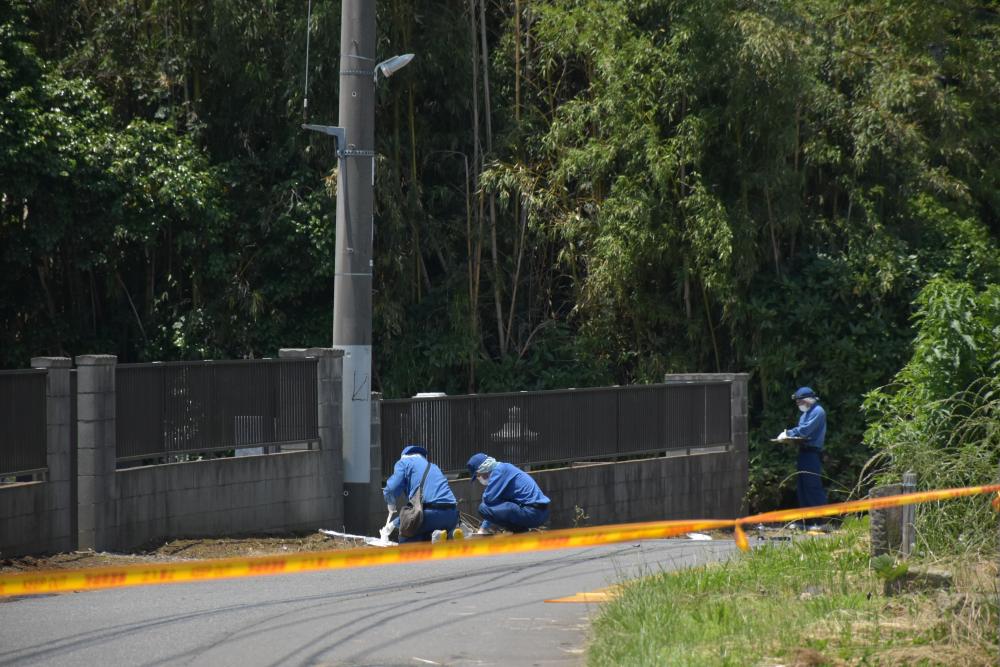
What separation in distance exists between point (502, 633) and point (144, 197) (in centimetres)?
1267

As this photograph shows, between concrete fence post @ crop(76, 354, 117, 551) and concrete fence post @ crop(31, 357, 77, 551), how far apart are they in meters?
0.09

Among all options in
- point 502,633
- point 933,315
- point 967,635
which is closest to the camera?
point 967,635

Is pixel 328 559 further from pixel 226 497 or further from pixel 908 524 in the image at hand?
pixel 226 497

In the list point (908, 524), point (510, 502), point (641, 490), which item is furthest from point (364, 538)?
point (908, 524)

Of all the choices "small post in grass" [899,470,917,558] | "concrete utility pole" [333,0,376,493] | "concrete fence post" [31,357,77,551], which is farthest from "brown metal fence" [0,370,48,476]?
"small post in grass" [899,470,917,558]

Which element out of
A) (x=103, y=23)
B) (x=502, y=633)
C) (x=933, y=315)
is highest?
(x=103, y=23)

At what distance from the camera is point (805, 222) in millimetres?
22391

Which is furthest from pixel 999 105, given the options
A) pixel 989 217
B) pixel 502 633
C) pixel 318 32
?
pixel 502 633

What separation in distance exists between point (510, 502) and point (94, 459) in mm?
3994

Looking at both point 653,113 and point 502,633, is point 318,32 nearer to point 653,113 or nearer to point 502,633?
point 653,113

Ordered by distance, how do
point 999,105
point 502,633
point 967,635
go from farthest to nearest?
1. point 999,105
2. point 502,633
3. point 967,635

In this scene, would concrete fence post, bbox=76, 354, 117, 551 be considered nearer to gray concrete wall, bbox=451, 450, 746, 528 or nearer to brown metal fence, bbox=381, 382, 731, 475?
brown metal fence, bbox=381, 382, 731, 475

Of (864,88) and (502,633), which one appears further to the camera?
(864,88)

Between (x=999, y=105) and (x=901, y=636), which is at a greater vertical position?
(x=999, y=105)
